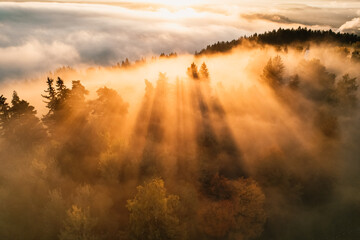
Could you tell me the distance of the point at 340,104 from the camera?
68312 mm

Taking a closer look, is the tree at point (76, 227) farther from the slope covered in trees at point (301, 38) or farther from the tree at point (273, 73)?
the slope covered in trees at point (301, 38)

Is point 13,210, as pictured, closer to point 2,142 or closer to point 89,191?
point 89,191

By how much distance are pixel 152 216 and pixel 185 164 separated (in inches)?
823

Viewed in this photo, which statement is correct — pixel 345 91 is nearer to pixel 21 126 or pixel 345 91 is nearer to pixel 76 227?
pixel 76 227

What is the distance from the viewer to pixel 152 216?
3244cm

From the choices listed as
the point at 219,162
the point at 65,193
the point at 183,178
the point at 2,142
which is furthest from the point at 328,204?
the point at 2,142

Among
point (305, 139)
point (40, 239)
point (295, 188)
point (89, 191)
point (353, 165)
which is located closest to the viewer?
point (40, 239)

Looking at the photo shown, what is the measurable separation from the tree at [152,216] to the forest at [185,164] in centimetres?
17

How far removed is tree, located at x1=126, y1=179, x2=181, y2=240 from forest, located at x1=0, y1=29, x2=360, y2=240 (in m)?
0.17

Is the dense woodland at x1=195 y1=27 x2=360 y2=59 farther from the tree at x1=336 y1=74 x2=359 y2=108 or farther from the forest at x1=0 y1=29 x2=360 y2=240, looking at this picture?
the tree at x1=336 y1=74 x2=359 y2=108

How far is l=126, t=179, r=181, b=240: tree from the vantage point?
104 ft

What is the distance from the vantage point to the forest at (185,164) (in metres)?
35.3

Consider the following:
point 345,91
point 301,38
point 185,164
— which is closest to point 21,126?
point 185,164

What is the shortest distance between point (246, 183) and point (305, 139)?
2344cm
